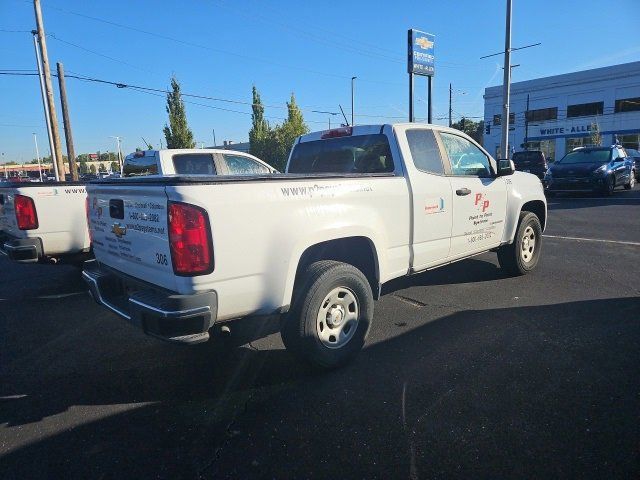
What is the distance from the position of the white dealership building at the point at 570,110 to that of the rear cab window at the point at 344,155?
3933 cm

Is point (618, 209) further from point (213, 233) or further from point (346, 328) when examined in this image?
point (213, 233)

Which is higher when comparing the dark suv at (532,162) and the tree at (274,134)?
the tree at (274,134)

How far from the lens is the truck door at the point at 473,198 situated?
4.61 meters

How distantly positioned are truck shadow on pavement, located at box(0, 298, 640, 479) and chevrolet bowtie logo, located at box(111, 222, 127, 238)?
3.77 feet

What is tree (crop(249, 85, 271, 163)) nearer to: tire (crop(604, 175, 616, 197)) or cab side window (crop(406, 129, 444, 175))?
tire (crop(604, 175, 616, 197))

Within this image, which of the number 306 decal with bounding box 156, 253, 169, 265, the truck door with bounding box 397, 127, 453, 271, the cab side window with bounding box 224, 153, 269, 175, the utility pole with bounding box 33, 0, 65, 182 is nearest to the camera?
the number 306 decal with bounding box 156, 253, 169, 265

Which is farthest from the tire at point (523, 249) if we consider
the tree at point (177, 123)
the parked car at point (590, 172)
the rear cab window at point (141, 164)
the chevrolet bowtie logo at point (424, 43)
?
the tree at point (177, 123)

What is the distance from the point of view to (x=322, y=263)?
3.29 m

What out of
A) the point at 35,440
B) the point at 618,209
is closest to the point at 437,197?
the point at 35,440

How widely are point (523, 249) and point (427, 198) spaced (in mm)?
2473

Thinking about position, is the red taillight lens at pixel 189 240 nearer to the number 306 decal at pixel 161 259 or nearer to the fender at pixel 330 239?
the number 306 decal at pixel 161 259

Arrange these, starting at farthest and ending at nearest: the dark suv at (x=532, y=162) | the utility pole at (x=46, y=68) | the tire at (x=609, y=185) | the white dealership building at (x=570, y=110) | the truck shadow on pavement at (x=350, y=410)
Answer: the white dealership building at (x=570, y=110)
the dark suv at (x=532, y=162)
the utility pole at (x=46, y=68)
the tire at (x=609, y=185)
the truck shadow on pavement at (x=350, y=410)

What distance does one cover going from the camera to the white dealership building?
42031 mm

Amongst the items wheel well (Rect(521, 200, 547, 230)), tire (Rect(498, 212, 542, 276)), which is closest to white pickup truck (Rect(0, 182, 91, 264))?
tire (Rect(498, 212, 542, 276))
